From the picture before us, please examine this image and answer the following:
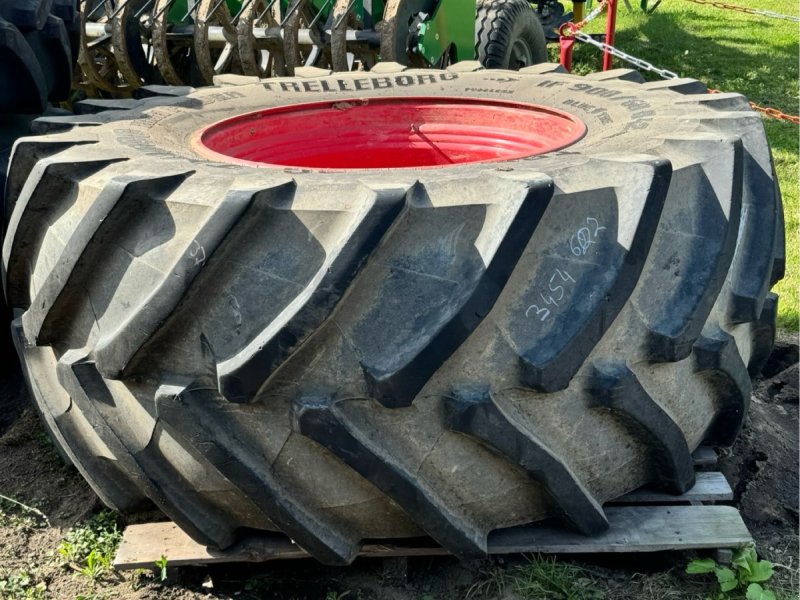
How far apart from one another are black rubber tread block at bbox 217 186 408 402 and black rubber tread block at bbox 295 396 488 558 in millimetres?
111

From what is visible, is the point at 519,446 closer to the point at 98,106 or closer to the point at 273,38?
the point at 98,106

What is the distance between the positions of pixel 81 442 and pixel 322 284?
788 millimetres

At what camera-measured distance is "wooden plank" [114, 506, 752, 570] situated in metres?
1.93

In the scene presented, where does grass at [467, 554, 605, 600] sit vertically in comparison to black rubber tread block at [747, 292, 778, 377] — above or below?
below

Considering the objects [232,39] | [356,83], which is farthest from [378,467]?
[232,39]

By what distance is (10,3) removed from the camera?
2.57 metres

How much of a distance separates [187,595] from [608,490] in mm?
955

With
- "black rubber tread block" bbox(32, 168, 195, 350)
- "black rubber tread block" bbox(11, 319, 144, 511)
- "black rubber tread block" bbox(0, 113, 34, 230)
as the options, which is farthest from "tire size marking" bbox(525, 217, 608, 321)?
"black rubber tread block" bbox(0, 113, 34, 230)

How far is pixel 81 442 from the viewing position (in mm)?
2004

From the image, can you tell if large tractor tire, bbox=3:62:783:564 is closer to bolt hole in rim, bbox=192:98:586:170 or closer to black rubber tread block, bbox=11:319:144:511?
black rubber tread block, bbox=11:319:144:511

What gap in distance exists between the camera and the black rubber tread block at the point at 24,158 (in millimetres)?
2092

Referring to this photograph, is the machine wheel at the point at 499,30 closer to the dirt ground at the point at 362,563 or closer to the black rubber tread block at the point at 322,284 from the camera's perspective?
the dirt ground at the point at 362,563

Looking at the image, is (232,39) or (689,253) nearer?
(689,253)

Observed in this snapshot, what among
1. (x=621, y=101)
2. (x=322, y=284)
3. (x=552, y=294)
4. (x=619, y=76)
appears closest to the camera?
(x=322, y=284)
